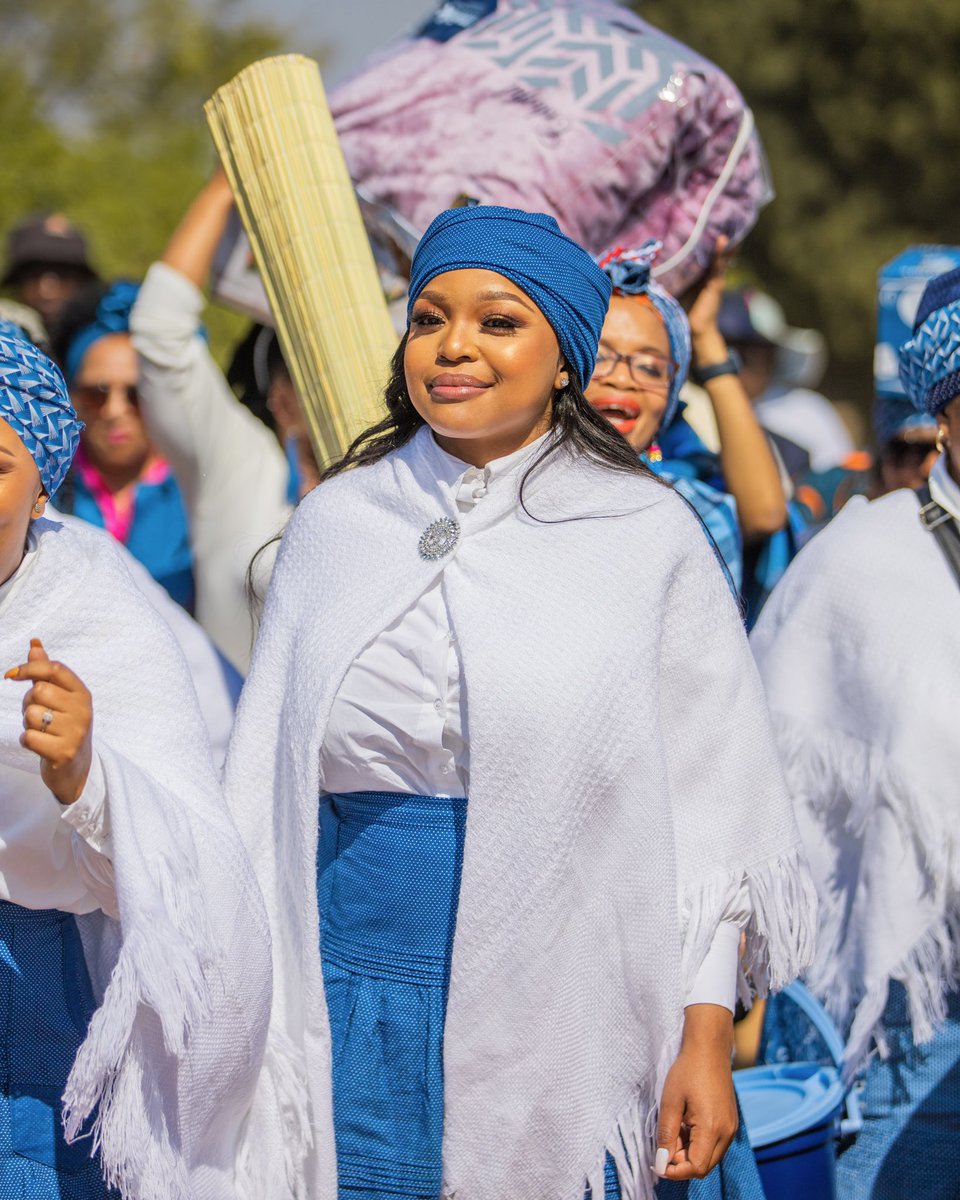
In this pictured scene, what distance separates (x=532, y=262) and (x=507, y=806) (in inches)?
32.6

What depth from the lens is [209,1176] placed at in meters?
2.35

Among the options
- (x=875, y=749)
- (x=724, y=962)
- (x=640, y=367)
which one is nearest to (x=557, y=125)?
(x=640, y=367)

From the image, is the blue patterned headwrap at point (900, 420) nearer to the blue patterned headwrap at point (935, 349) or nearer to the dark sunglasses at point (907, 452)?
the dark sunglasses at point (907, 452)

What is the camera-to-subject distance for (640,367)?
3264 millimetres

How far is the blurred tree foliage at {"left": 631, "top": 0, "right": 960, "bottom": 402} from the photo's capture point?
1922cm

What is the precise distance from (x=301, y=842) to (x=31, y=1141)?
581mm

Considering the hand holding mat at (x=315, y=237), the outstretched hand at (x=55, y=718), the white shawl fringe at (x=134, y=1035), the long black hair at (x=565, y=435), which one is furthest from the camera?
the hand holding mat at (x=315, y=237)

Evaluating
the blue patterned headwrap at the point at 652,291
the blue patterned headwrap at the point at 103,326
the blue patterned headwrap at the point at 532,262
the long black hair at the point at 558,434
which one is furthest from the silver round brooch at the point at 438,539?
the blue patterned headwrap at the point at 103,326

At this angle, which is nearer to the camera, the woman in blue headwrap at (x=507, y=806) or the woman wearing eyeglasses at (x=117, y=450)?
the woman in blue headwrap at (x=507, y=806)

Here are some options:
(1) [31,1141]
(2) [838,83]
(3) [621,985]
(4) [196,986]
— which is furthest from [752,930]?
(2) [838,83]

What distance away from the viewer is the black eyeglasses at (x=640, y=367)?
127 inches

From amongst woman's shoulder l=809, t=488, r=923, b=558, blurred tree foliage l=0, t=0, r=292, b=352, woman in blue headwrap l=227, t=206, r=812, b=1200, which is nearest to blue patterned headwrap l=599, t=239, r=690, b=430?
woman's shoulder l=809, t=488, r=923, b=558

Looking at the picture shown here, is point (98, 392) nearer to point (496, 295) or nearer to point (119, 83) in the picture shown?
point (496, 295)

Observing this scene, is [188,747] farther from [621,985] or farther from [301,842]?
[621,985]
